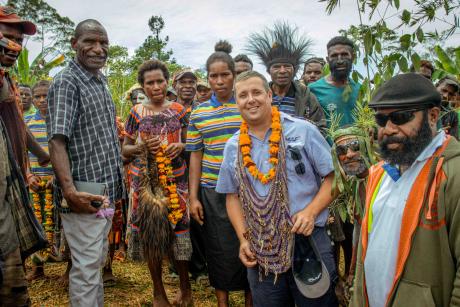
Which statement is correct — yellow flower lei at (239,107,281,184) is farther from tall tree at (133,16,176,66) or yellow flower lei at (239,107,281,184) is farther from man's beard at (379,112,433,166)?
tall tree at (133,16,176,66)

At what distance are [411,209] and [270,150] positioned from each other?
113cm

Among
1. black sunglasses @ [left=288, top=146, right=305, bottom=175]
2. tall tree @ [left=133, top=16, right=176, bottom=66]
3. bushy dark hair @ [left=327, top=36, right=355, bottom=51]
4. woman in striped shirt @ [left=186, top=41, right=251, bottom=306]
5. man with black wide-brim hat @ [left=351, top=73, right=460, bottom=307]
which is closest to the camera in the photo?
man with black wide-brim hat @ [left=351, top=73, right=460, bottom=307]

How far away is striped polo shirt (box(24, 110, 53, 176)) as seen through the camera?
4.89 m

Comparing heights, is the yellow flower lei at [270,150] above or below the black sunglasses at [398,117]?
below

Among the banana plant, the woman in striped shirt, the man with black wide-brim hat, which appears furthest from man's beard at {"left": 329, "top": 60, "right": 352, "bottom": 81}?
the banana plant

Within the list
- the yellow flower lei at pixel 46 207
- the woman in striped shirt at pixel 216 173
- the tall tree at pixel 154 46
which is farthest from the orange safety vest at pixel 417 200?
the tall tree at pixel 154 46

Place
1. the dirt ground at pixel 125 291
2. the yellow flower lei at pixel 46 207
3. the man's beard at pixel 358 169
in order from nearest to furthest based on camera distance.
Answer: the man's beard at pixel 358 169 → the dirt ground at pixel 125 291 → the yellow flower lei at pixel 46 207

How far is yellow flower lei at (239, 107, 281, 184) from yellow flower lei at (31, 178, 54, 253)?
2877 mm

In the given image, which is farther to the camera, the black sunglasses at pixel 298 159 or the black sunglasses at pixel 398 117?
the black sunglasses at pixel 298 159

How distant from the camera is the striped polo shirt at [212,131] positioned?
367 cm

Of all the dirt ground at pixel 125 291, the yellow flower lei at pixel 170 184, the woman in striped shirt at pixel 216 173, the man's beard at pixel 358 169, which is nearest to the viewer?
the man's beard at pixel 358 169

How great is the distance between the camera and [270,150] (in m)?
2.76

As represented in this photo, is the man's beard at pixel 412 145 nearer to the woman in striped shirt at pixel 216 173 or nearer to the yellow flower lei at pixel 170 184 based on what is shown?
the woman in striped shirt at pixel 216 173

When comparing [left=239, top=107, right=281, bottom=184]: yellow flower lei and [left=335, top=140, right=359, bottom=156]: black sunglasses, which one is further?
[left=335, top=140, right=359, bottom=156]: black sunglasses
